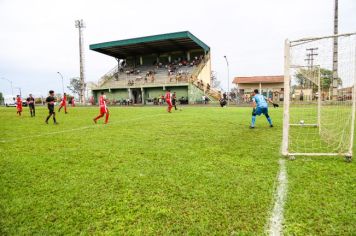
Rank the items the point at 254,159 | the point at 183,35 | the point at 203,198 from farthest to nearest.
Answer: the point at 183,35 < the point at 254,159 < the point at 203,198

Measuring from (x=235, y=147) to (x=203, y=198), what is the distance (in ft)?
10.5

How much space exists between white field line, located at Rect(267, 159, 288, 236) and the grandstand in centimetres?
3612

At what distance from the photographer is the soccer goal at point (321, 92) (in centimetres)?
521

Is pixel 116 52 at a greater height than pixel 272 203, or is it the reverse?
pixel 116 52

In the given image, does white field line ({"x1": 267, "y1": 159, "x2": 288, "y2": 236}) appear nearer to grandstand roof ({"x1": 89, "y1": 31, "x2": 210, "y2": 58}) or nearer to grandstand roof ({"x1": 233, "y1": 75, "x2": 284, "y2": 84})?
grandstand roof ({"x1": 89, "y1": 31, "x2": 210, "y2": 58})

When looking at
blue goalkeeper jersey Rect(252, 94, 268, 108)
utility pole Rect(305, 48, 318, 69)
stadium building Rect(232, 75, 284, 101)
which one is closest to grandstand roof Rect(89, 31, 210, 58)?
stadium building Rect(232, 75, 284, 101)

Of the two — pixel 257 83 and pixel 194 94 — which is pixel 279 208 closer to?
pixel 194 94

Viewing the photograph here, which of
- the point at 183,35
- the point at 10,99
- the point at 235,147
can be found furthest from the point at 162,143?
the point at 10,99

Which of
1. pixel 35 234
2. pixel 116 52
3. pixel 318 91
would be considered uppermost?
pixel 116 52

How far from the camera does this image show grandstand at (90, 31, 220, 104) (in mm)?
40844

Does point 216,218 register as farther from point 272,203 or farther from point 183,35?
point 183,35

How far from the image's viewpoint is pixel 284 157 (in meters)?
5.17

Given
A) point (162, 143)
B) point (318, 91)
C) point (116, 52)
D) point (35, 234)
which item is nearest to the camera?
point (35, 234)

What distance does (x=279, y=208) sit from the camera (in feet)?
9.59
